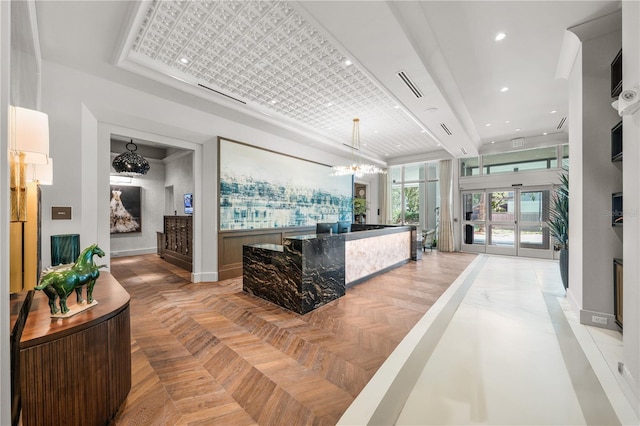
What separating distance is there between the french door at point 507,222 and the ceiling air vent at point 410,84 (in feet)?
19.5

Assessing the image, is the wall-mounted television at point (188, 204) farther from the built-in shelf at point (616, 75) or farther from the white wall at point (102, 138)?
the built-in shelf at point (616, 75)

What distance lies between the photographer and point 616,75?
2850 mm

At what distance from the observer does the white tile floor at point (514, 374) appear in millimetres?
1733

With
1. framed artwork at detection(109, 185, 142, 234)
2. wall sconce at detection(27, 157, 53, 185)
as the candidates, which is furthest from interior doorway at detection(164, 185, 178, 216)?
wall sconce at detection(27, 157, 53, 185)

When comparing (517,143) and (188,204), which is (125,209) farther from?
(517,143)

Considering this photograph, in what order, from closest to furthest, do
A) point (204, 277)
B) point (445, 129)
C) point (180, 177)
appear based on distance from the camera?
point (204, 277) → point (445, 129) → point (180, 177)

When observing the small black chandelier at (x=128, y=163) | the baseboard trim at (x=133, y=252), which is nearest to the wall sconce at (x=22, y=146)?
the small black chandelier at (x=128, y=163)

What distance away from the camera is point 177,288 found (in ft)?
15.2

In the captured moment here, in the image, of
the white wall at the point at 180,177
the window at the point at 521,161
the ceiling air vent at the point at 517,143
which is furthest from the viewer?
the ceiling air vent at the point at 517,143

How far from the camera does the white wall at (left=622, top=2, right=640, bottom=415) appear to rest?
186cm

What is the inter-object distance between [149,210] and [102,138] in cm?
490

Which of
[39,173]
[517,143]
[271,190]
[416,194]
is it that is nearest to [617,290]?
[39,173]

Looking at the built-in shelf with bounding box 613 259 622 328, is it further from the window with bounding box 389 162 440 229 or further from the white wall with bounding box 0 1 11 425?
the window with bounding box 389 162 440 229

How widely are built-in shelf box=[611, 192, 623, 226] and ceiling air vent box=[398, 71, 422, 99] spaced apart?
2.84 metres
